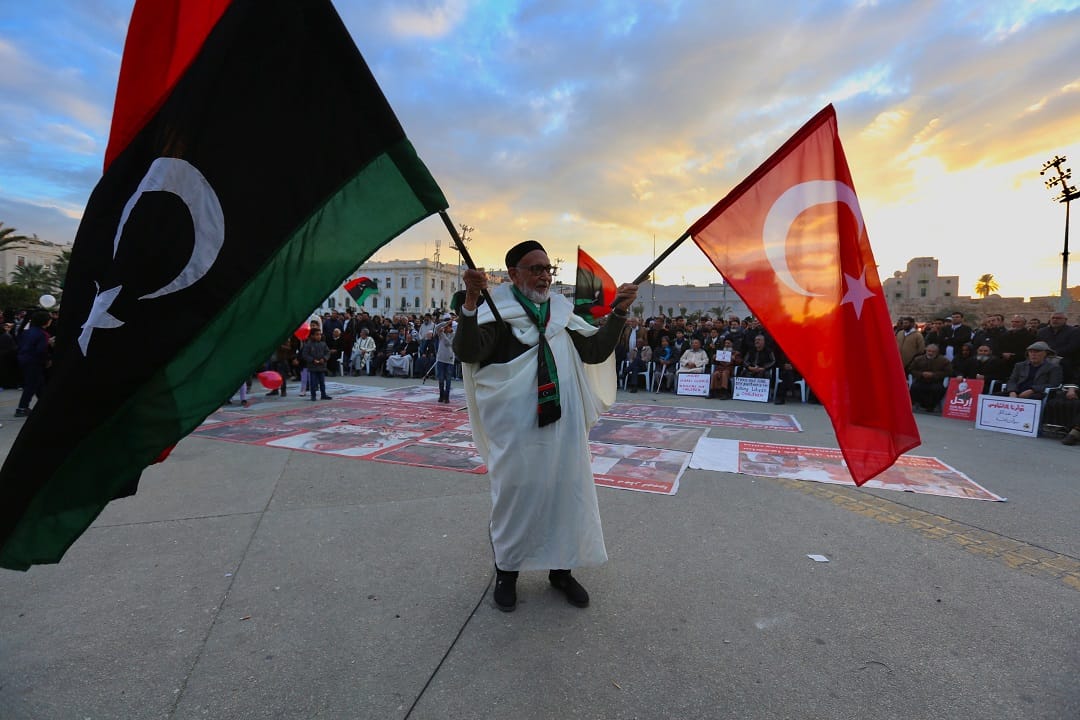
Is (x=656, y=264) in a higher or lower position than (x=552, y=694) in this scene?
higher

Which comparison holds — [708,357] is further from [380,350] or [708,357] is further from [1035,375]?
[380,350]

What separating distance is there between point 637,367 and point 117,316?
12.0 metres

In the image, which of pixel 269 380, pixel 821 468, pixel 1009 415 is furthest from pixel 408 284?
pixel 821 468

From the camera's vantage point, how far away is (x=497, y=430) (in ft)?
9.44

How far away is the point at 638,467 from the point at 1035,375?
8.09 m

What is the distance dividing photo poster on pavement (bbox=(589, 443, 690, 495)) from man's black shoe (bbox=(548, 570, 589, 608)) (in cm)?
203

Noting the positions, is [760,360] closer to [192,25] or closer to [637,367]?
[637,367]

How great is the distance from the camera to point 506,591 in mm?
2943

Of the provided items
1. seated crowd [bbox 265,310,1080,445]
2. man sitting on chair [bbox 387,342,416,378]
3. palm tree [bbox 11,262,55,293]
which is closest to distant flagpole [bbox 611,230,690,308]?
seated crowd [bbox 265,310,1080,445]

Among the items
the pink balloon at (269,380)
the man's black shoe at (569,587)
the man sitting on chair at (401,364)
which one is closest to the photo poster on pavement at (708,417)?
the pink balloon at (269,380)

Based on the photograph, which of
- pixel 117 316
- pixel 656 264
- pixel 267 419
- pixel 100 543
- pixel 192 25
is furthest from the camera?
pixel 267 419

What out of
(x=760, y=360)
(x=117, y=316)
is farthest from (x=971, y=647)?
(x=760, y=360)

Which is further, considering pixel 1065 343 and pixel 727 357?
pixel 727 357

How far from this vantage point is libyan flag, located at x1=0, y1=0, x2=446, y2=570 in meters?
1.96
